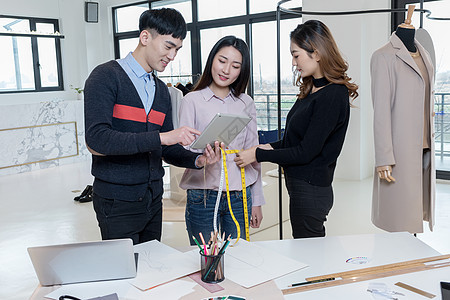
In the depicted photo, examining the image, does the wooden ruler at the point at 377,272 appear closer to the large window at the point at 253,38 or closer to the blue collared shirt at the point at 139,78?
the blue collared shirt at the point at 139,78

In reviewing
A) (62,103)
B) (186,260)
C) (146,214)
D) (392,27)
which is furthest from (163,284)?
(62,103)

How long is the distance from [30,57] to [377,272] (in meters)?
8.34

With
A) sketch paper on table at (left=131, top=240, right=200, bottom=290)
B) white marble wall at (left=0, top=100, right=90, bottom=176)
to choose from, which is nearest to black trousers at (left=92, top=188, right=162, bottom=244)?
sketch paper on table at (left=131, top=240, right=200, bottom=290)

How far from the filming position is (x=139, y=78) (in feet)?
6.05

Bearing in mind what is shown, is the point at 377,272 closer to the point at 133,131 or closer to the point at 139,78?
the point at 133,131

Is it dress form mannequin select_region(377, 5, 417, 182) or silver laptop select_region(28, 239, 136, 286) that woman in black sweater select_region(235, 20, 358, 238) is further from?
silver laptop select_region(28, 239, 136, 286)

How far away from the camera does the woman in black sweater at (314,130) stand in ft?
6.63

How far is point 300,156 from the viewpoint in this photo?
2.05 m

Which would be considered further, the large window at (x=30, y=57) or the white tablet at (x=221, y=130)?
the large window at (x=30, y=57)

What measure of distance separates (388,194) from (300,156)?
0.72 meters

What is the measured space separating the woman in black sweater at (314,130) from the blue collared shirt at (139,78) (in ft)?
1.59

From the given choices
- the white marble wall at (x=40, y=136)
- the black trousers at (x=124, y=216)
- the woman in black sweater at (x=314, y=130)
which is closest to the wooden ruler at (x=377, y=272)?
the woman in black sweater at (x=314, y=130)

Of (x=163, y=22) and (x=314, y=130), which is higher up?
(x=163, y=22)

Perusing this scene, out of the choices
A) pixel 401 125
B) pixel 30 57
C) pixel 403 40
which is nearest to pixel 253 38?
pixel 30 57
